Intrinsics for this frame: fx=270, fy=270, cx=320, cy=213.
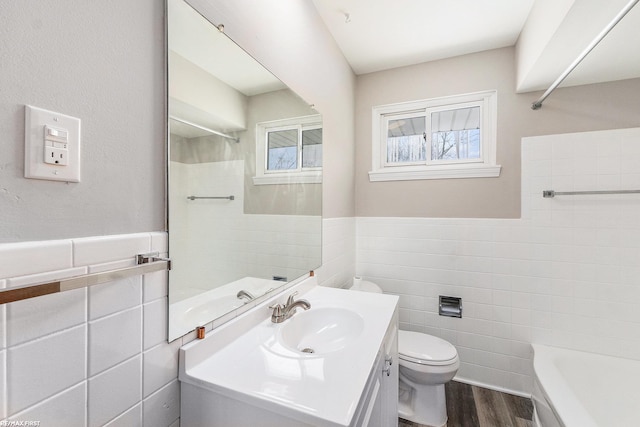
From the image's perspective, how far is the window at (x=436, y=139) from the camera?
2.11 meters

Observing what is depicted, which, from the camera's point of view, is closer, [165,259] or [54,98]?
[54,98]

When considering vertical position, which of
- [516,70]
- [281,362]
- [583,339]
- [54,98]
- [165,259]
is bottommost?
[583,339]

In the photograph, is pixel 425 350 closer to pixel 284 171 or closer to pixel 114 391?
pixel 284 171

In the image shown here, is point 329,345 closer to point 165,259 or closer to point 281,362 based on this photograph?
point 281,362

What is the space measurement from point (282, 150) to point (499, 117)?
67.1 inches

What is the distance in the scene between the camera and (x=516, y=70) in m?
1.98

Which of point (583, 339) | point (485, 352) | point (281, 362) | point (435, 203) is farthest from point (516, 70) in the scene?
point (281, 362)

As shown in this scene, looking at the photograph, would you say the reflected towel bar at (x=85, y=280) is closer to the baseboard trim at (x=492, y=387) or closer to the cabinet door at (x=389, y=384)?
the cabinet door at (x=389, y=384)

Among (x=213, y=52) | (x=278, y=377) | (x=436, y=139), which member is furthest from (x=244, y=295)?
(x=436, y=139)

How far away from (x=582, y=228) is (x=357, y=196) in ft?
5.21

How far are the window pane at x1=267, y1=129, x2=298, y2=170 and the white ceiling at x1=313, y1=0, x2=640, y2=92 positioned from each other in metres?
0.90

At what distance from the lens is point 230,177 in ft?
3.71

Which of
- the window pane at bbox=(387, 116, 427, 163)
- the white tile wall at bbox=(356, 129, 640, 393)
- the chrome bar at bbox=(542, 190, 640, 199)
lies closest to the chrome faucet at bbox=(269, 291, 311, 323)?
the white tile wall at bbox=(356, 129, 640, 393)

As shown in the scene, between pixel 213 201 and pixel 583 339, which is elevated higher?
pixel 213 201
